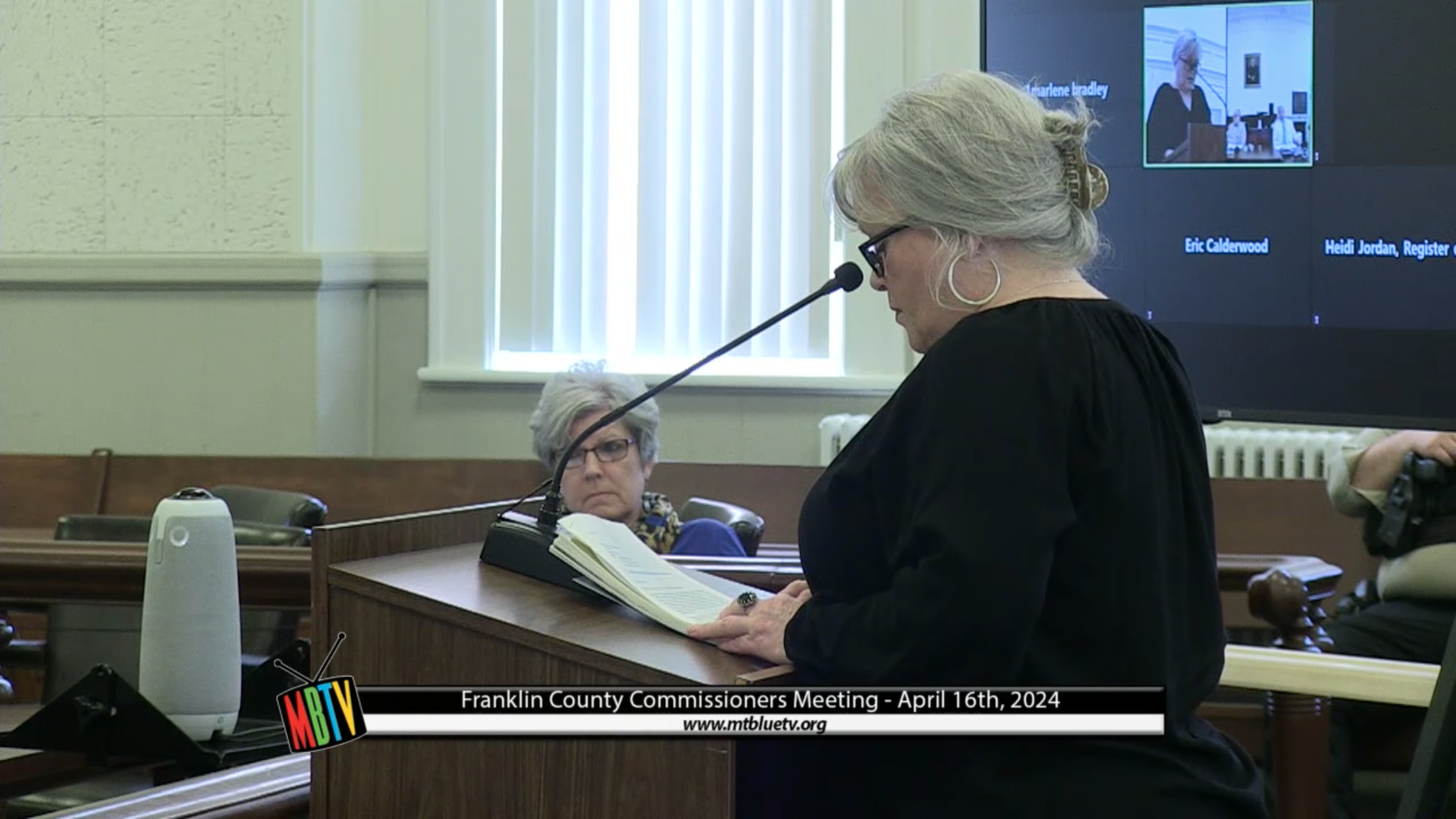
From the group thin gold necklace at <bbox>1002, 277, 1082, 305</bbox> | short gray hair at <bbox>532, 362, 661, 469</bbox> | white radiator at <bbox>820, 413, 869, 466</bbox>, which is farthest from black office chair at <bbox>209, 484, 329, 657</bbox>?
white radiator at <bbox>820, 413, 869, 466</bbox>

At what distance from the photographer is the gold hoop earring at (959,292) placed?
177cm

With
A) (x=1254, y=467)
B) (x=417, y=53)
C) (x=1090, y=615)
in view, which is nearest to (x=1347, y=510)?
(x=1254, y=467)

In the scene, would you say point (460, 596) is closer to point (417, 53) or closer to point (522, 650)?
point (522, 650)

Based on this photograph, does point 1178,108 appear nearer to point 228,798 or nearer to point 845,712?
point 845,712

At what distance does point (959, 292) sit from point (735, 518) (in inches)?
76.1

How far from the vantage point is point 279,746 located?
2.06 metres

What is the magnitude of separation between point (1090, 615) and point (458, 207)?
4252mm

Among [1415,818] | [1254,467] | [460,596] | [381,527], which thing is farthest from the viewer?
[1254,467]

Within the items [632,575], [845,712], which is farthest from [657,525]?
[845,712]

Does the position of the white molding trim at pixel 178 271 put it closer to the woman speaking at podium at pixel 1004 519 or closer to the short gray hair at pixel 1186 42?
the short gray hair at pixel 1186 42

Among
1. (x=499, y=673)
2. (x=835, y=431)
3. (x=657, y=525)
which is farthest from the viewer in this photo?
(x=835, y=431)

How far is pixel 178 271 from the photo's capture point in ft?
17.8

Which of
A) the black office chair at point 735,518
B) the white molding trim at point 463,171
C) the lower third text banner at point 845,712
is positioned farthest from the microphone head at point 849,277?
the white molding trim at point 463,171

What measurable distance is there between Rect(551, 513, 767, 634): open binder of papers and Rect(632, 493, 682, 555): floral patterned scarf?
1.60m
